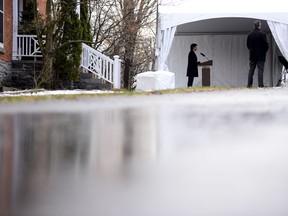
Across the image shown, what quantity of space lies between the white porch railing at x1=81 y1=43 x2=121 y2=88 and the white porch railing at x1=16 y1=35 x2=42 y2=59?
5.32ft

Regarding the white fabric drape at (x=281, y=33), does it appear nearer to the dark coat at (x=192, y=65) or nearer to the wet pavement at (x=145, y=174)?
the dark coat at (x=192, y=65)

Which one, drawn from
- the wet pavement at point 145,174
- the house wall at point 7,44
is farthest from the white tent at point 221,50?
the wet pavement at point 145,174

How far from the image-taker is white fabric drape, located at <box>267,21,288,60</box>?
59.8 feet

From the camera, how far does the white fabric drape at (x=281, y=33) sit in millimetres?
18219

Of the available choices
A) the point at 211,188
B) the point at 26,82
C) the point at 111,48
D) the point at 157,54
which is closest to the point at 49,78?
the point at 26,82

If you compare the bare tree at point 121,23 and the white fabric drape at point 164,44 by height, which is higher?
the bare tree at point 121,23

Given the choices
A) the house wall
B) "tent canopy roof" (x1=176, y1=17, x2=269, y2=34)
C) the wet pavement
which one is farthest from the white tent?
the wet pavement

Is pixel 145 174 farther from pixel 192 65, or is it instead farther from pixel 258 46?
pixel 192 65

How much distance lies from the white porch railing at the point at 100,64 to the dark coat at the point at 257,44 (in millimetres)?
4963

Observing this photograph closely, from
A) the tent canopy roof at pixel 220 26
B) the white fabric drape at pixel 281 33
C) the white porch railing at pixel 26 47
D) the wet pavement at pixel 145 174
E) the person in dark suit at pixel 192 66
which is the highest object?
the tent canopy roof at pixel 220 26

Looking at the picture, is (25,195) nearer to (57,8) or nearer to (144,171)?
(144,171)

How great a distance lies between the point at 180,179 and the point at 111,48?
26.7 meters

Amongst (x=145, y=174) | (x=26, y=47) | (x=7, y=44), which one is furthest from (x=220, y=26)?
(x=145, y=174)

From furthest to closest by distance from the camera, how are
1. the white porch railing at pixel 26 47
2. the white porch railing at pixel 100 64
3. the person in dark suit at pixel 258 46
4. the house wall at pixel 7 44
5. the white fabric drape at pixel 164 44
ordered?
the white fabric drape at pixel 164 44 → the white porch railing at pixel 100 64 → the white porch railing at pixel 26 47 → the house wall at pixel 7 44 → the person in dark suit at pixel 258 46
